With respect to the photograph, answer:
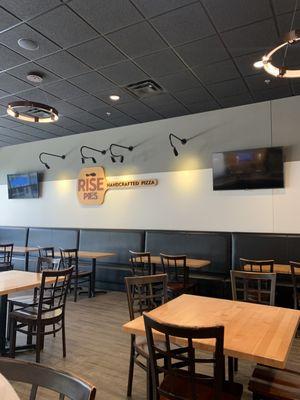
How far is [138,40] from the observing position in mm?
3641

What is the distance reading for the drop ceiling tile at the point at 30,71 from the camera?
4.26m

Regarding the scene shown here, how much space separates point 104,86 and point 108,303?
3.84m

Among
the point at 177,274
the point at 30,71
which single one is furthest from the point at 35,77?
the point at 177,274

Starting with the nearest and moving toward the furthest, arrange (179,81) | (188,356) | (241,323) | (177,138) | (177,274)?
(188,356) < (241,323) < (179,81) < (177,274) < (177,138)

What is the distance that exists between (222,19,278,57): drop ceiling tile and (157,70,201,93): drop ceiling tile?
0.81 metres

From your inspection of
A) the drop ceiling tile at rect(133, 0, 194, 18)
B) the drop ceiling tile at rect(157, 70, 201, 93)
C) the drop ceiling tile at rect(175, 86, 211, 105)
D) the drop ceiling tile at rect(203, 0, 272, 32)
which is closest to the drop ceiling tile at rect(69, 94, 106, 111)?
the drop ceiling tile at rect(157, 70, 201, 93)

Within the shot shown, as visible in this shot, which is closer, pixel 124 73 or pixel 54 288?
pixel 54 288

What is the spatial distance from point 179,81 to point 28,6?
242cm

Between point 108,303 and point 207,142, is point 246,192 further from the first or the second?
point 108,303

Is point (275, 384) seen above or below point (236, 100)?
below

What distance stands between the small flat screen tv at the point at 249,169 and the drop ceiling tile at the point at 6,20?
3897 mm

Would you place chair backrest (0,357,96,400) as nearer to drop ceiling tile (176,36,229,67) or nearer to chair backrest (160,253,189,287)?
chair backrest (160,253,189,287)

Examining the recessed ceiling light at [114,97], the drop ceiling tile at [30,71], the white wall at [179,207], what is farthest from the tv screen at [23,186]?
the drop ceiling tile at [30,71]

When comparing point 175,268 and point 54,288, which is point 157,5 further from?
point 175,268
